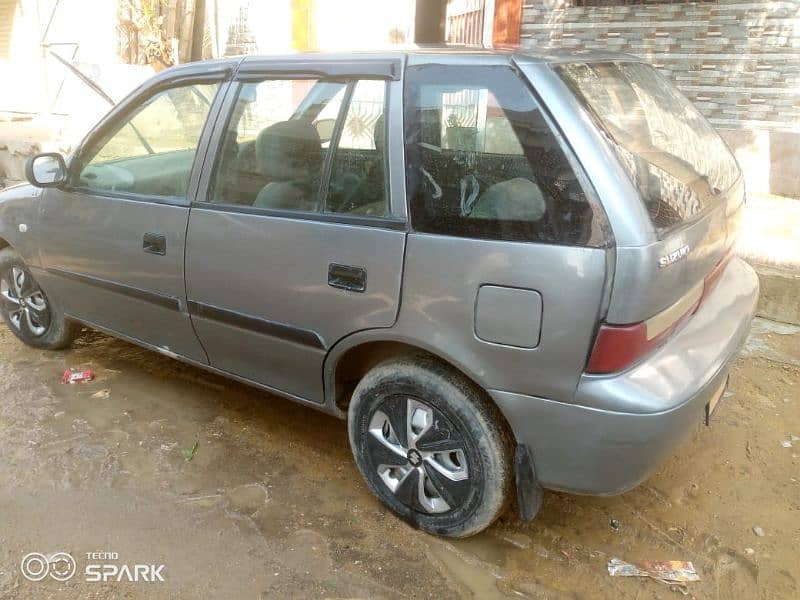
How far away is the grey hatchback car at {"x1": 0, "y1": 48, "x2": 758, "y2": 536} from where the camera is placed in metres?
2.05

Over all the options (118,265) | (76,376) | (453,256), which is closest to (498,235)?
(453,256)

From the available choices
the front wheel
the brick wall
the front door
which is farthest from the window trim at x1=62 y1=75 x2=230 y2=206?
the brick wall

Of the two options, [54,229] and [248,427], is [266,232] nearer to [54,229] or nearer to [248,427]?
[248,427]

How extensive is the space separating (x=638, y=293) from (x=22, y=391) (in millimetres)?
3306

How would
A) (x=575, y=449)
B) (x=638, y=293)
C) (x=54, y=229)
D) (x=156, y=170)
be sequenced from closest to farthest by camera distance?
(x=638, y=293), (x=575, y=449), (x=156, y=170), (x=54, y=229)

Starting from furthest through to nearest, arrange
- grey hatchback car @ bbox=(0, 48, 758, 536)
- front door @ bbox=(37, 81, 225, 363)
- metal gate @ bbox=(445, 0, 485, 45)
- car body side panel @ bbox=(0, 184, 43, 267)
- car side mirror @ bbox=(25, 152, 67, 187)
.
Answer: metal gate @ bbox=(445, 0, 485, 45) < car body side panel @ bbox=(0, 184, 43, 267) < car side mirror @ bbox=(25, 152, 67, 187) < front door @ bbox=(37, 81, 225, 363) < grey hatchback car @ bbox=(0, 48, 758, 536)

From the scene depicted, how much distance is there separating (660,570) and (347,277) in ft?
5.19

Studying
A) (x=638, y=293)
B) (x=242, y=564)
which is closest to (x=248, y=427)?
(x=242, y=564)

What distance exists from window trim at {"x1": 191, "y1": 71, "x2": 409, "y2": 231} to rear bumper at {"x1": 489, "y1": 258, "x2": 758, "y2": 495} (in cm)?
78

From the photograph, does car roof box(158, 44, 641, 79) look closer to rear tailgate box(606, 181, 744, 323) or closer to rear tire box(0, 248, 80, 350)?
rear tailgate box(606, 181, 744, 323)

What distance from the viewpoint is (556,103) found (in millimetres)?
2080

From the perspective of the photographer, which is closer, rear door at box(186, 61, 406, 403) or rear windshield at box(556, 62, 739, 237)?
rear windshield at box(556, 62, 739, 237)

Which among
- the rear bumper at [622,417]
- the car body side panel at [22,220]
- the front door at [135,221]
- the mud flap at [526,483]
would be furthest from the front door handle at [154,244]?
the mud flap at [526,483]

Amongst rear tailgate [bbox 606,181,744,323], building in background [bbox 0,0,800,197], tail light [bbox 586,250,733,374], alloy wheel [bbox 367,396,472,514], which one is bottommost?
alloy wheel [bbox 367,396,472,514]
